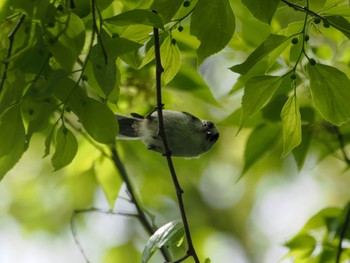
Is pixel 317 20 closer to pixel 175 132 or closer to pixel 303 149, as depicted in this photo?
pixel 175 132

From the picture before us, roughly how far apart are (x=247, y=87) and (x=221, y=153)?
13.3ft

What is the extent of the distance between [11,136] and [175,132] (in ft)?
2.47

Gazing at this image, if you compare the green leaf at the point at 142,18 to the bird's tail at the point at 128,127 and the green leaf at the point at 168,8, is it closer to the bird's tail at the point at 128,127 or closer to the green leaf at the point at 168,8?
the green leaf at the point at 168,8

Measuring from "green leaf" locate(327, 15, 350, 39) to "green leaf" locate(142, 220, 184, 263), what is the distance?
598 mm

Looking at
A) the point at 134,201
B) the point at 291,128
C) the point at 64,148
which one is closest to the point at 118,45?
the point at 64,148

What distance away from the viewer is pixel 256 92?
157cm

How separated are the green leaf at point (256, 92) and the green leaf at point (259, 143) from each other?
783 mm

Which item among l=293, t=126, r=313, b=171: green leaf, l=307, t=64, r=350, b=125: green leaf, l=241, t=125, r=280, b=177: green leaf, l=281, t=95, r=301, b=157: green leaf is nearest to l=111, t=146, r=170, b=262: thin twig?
l=241, t=125, r=280, b=177: green leaf

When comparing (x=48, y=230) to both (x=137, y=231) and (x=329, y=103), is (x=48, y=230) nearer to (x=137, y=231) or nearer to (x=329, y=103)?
(x=137, y=231)

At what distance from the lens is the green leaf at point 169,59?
1693mm

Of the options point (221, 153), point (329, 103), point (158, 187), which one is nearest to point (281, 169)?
point (221, 153)

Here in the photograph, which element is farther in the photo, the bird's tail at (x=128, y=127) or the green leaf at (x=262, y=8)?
the bird's tail at (x=128, y=127)

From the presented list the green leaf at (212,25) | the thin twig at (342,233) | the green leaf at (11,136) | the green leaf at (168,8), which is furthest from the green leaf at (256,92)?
the thin twig at (342,233)

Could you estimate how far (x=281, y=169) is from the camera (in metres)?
5.68
